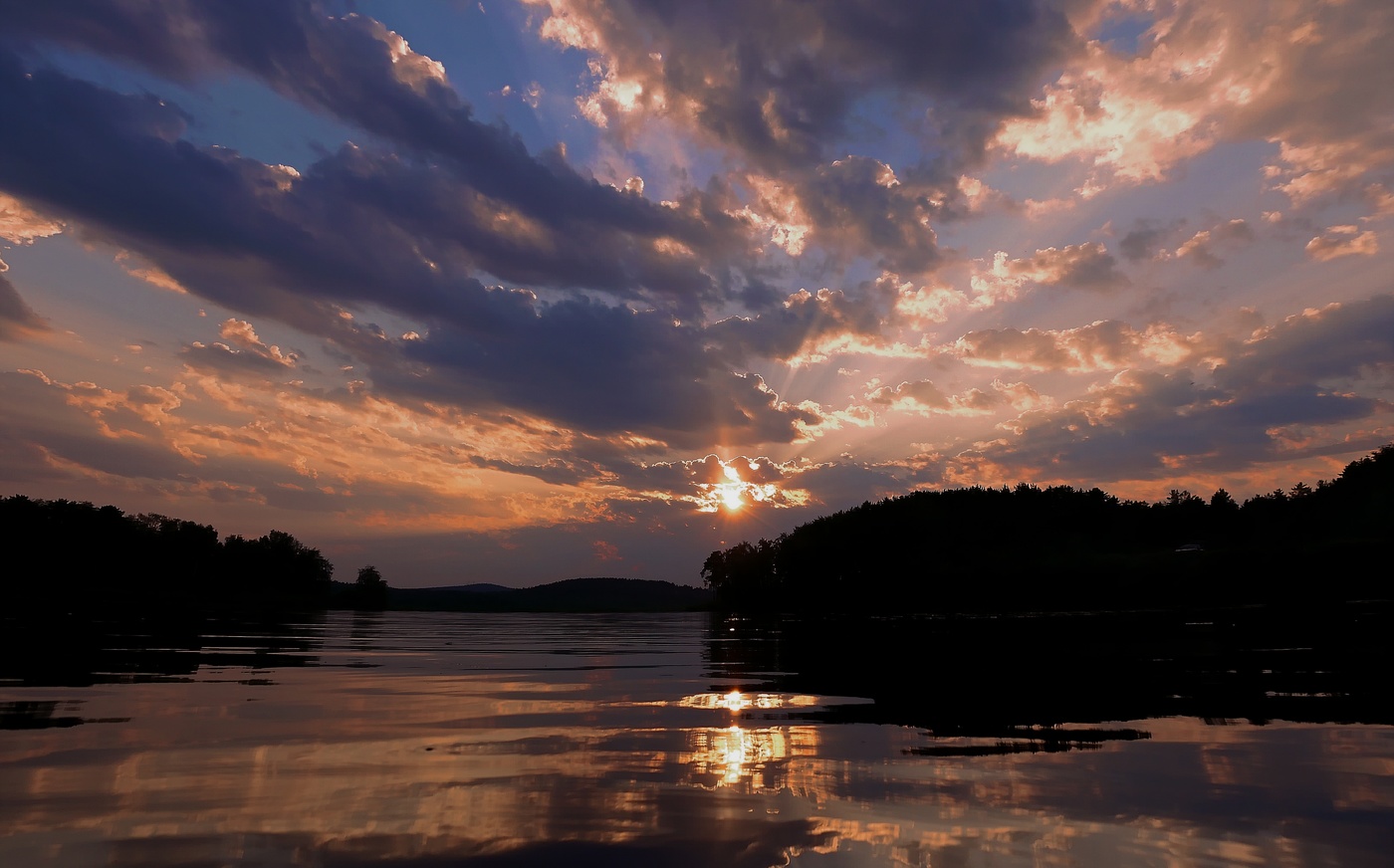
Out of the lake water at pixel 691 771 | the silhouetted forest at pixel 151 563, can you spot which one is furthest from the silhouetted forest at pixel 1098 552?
the silhouetted forest at pixel 151 563

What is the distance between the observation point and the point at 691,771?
8.48 metres

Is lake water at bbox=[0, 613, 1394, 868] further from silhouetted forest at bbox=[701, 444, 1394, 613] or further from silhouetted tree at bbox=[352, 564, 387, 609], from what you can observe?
silhouetted tree at bbox=[352, 564, 387, 609]

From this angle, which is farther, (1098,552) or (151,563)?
(1098,552)

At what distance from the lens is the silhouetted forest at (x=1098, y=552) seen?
8881 cm

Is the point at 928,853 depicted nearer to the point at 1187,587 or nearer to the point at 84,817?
the point at 84,817

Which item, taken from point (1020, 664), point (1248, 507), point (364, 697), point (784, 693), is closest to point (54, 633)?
point (364, 697)

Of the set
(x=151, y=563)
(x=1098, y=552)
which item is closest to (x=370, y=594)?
(x=151, y=563)

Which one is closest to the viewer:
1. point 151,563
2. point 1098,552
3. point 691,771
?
point 691,771

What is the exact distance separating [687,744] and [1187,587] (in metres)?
114

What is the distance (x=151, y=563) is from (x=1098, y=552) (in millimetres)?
207468

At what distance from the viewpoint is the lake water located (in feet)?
19.6

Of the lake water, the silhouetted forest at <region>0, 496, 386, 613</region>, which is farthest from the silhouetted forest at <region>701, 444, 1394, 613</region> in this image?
the silhouetted forest at <region>0, 496, 386, 613</region>

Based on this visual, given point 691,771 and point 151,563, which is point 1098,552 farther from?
point 151,563

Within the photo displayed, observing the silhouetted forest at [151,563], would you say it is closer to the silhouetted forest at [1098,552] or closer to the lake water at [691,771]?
the lake water at [691,771]
